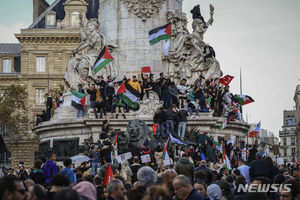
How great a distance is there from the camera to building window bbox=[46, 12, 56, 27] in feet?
228

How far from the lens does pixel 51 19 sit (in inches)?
2741

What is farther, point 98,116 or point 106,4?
point 106,4

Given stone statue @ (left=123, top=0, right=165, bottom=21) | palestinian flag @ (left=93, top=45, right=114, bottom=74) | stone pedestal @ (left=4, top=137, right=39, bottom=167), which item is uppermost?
stone statue @ (left=123, top=0, right=165, bottom=21)

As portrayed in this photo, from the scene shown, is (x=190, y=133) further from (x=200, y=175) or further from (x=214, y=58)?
(x=200, y=175)

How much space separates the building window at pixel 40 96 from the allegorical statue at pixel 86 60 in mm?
34363

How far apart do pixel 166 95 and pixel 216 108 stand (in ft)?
12.6

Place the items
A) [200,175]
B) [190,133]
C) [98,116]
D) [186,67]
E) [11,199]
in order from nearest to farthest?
[11,199] < [200,175] < [190,133] < [98,116] < [186,67]

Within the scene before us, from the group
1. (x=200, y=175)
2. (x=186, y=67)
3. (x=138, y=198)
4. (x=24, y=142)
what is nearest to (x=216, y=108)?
(x=186, y=67)

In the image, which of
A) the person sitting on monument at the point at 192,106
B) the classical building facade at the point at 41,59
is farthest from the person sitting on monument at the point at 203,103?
the classical building facade at the point at 41,59

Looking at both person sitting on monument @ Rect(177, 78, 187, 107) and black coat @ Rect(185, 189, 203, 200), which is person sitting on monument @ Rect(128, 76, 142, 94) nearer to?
person sitting on monument @ Rect(177, 78, 187, 107)

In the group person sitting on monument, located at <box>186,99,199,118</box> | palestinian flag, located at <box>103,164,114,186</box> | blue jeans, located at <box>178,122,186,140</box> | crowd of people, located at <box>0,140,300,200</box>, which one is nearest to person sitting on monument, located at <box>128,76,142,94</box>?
person sitting on monument, located at <box>186,99,199,118</box>

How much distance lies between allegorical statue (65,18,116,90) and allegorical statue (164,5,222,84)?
3287mm

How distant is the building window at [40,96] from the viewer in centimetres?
6456

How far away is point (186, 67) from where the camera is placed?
30.7 m
